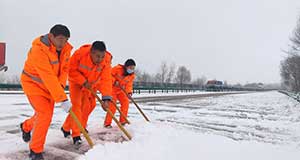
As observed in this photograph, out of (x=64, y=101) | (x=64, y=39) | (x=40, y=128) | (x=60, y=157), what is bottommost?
(x=60, y=157)

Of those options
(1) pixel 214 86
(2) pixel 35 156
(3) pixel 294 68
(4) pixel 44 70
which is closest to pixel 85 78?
(4) pixel 44 70

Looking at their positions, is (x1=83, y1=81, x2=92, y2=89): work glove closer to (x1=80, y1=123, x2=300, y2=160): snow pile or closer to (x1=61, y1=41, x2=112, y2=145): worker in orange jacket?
(x1=61, y1=41, x2=112, y2=145): worker in orange jacket

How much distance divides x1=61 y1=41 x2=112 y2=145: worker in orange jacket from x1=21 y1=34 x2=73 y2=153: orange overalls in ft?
2.37

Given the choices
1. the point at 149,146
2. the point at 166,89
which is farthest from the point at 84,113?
the point at 166,89

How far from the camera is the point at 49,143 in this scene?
376 centimetres

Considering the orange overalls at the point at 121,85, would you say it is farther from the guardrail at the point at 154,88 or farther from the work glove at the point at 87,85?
the guardrail at the point at 154,88

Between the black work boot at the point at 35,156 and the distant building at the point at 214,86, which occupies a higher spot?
the distant building at the point at 214,86

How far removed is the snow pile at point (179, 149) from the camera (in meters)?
3.08

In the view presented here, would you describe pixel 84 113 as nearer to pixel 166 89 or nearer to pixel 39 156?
pixel 39 156

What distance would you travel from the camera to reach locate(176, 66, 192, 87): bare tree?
72.8 meters

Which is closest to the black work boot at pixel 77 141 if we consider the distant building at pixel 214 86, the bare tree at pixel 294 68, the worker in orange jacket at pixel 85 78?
the worker in orange jacket at pixel 85 78

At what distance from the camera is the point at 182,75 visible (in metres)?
74.4

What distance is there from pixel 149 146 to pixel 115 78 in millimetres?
2421

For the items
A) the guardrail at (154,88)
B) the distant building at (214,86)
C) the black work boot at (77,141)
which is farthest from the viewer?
the distant building at (214,86)
